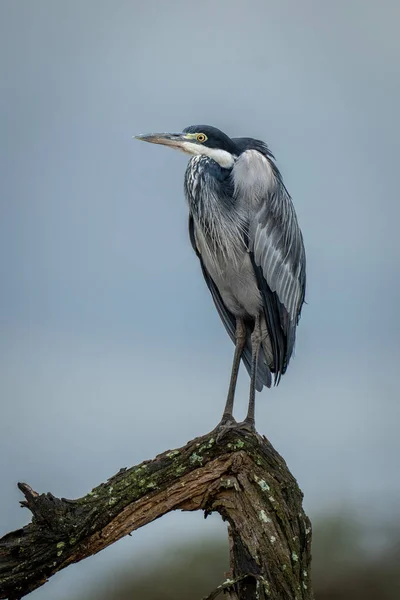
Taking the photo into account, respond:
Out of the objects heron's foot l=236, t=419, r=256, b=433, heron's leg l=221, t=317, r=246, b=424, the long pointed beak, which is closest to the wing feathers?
heron's leg l=221, t=317, r=246, b=424

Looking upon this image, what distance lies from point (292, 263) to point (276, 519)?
5.51 feet

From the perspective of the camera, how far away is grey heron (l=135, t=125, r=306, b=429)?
4.64 metres

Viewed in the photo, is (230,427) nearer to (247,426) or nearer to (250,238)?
(247,426)

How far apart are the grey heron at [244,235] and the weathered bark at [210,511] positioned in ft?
2.09

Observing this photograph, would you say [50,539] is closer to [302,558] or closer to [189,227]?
[302,558]

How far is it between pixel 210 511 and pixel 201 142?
6.84 ft

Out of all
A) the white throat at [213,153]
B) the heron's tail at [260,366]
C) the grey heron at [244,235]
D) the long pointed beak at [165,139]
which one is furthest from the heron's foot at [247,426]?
the long pointed beak at [165,139]

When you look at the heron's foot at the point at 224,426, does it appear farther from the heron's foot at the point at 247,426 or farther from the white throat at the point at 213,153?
the white throat at the point at 213,153

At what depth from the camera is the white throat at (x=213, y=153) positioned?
4.70 meters

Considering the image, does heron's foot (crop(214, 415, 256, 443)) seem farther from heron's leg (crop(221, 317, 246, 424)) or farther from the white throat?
the white throat

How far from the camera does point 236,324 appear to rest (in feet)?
16.2

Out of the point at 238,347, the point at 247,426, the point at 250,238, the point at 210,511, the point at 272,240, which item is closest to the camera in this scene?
the point at 210,511

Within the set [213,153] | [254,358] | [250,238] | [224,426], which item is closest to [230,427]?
[224,426]

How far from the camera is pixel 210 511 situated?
404 cm
